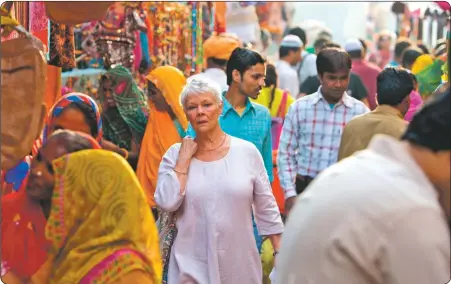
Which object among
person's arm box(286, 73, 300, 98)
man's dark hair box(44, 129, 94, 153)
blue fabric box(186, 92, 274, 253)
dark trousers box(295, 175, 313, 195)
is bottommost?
person's arm box(286, 73, 300, 98)

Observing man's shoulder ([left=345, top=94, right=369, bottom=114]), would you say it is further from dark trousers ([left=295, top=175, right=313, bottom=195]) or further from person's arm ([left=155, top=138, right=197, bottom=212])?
person's arm ([left=155, top=138, right=197, bottom=212])

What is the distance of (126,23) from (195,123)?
531 centimetres

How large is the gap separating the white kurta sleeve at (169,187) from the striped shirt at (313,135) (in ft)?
5.56

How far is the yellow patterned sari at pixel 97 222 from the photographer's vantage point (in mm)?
3809

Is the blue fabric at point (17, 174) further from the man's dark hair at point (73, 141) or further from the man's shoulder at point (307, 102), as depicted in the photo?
the man's shoulder at point (307, 102)

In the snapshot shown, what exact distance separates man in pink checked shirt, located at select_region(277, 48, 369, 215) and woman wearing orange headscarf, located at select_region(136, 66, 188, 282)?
1363 mm

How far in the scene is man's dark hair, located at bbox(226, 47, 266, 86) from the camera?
22.8 feet

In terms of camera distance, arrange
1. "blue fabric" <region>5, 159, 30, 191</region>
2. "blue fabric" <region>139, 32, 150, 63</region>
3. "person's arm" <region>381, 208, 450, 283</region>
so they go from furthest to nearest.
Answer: "blue fabric" <region>139, 32, 150, 63</region>
"blue fabric" <region>5, 159, 30, 191</region>
"person's arm" <region>381, 208, 450, 283</region>

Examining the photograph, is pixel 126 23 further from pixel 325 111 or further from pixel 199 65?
pixel 325 111

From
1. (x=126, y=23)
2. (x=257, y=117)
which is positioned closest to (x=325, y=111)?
(x=257, y=117)

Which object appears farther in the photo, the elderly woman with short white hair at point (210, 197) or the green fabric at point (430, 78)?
the green fabric at point (430, 78)

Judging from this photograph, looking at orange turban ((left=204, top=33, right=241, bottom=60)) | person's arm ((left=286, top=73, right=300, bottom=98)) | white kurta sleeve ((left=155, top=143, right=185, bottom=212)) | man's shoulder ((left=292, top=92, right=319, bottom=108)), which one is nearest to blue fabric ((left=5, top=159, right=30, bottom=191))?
white kurta sleeve ((left=155, top=143, right=185, bottom=212))

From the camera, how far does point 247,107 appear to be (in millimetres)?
6727

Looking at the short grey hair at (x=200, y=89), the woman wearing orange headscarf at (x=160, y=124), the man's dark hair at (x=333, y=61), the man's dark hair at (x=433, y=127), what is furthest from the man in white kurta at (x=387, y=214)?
the woman wearing orange headscarf at (x=160, y=124)
